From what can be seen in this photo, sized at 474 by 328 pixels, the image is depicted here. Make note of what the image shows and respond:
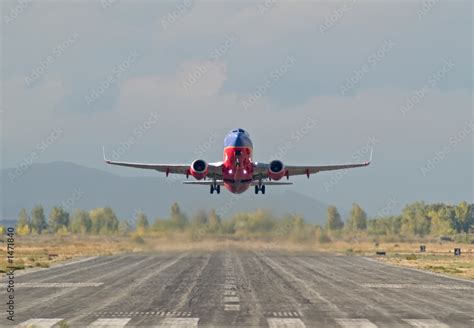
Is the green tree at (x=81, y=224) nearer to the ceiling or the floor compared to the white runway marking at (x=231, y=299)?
nearer to the ceiling

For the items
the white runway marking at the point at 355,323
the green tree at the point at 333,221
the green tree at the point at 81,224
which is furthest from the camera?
the green tree at the point at 81,224

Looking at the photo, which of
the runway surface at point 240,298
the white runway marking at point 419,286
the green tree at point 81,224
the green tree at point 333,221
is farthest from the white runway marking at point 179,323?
the green tree at point 81,224

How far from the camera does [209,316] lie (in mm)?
39594

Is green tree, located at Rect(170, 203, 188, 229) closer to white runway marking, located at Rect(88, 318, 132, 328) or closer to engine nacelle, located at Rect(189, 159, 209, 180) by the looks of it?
engine nacelle, located at Rect(189, 159, 209, 180)

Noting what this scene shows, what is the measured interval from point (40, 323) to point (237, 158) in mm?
30963

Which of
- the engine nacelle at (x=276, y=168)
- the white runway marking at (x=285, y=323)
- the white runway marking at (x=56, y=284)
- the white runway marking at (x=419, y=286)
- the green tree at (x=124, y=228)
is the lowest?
the white runway marking at (x=285, y=323)

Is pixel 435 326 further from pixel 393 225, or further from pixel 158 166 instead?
pixel 393 225

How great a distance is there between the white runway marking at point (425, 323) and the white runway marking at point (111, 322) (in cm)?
1351

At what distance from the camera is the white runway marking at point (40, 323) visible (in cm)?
3543

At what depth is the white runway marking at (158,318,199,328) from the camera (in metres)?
35.8

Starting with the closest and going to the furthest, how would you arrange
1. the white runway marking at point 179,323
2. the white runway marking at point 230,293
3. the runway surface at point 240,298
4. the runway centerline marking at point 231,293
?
the white runway marking at point 179,323 < the runway surface at point 240,298 < the runway centerline marking at point 231,293 < the white runway marking at point 230,293

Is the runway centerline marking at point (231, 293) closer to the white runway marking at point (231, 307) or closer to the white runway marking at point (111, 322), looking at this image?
the white runway marking at point (231, 307)

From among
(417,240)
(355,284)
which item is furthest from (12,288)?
(417,240)

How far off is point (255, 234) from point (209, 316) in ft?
219
